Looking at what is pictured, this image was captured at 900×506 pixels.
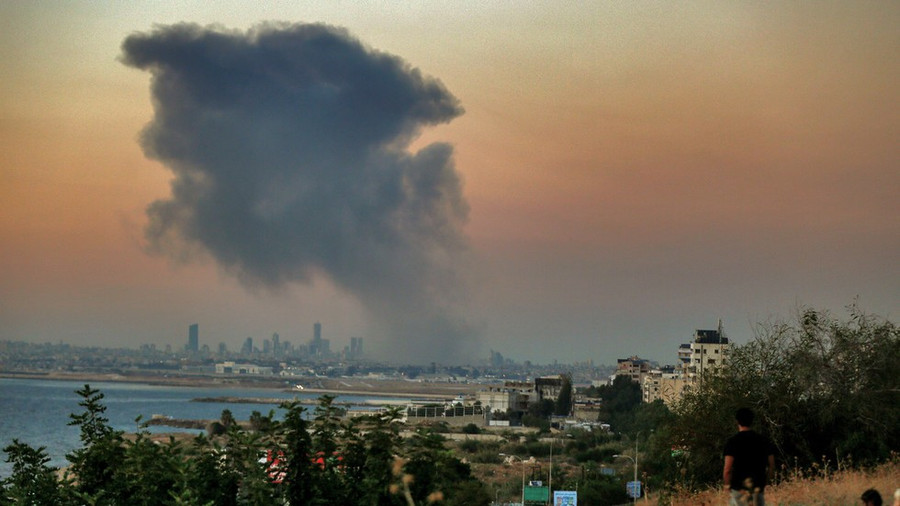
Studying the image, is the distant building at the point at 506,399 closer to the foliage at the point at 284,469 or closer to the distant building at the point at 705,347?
the distant building at the point at 705,347

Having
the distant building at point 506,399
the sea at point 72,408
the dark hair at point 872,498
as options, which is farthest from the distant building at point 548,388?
the dark hair at point 872,498

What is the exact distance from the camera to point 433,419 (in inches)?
3260

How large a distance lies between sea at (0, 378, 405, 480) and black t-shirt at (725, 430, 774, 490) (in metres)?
29.2

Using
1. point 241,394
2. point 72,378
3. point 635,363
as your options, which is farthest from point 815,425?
point 72,378

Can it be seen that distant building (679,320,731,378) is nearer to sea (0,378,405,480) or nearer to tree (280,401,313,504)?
sea (0,378,405,480)

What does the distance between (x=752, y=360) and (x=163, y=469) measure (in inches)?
516

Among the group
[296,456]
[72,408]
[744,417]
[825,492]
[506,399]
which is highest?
[744,417]

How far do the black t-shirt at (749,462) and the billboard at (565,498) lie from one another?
2325cm

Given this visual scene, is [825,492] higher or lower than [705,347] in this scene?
lower

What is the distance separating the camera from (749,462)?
7.53 m

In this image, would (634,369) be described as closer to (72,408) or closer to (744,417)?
(72,408)

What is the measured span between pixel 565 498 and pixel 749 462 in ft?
79.2

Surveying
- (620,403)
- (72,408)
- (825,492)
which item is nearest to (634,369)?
(620,403)

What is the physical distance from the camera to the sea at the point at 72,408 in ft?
220
